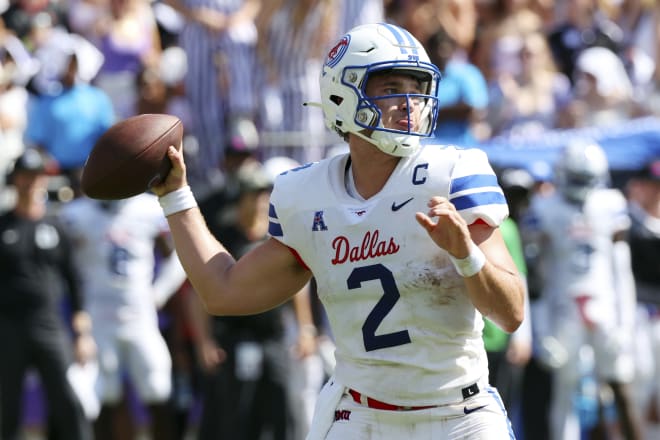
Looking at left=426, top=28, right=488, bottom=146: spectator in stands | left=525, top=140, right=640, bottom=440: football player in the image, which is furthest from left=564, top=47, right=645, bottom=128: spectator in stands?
left=525, top=140, right=640, bottom=440: football player

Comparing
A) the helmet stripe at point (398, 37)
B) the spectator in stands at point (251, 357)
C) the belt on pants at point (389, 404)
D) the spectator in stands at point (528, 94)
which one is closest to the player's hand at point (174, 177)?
the helmet stripe at point (398, 37)

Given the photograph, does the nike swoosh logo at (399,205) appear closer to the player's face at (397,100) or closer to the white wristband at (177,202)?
the player's face at (397,100)

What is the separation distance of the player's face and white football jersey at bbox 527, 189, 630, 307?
4867mm

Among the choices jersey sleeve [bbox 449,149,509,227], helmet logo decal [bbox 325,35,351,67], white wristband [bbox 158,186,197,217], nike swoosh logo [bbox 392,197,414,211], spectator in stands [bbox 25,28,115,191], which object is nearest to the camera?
jersey sleeve [bbox 449,149,509,227]

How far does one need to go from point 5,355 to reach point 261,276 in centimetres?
430

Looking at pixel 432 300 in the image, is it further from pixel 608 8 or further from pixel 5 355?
pixel 608 8

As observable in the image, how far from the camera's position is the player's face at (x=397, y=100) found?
13.8 ft

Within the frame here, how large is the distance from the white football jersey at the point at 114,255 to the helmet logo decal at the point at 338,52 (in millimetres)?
4562

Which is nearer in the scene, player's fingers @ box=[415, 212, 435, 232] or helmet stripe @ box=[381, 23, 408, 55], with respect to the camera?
player's fingers @ box=[415, 212, 435, 232]

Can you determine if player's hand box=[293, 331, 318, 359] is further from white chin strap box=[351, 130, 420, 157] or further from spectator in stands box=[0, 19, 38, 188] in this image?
white chin strap box=[351, 130, 420, 157]

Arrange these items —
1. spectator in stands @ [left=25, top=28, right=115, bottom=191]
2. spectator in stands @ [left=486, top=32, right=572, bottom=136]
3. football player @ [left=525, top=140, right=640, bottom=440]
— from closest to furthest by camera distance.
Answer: football player @ [left=525, top=140, right=640, bottom=440]
spectator in stands @ [left=25, top=28, right=115, bottom=191]
spectator in stands @ [left=486, top=32, right=572, bottom=136]

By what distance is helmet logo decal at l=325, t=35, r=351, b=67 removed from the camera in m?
4.31

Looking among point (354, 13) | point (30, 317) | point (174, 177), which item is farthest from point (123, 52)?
point (174, 177)

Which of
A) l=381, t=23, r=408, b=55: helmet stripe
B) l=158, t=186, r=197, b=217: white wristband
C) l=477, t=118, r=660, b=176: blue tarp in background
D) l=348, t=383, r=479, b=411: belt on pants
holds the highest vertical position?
l=381, t=23, r=408, b=55: helmet stripe
